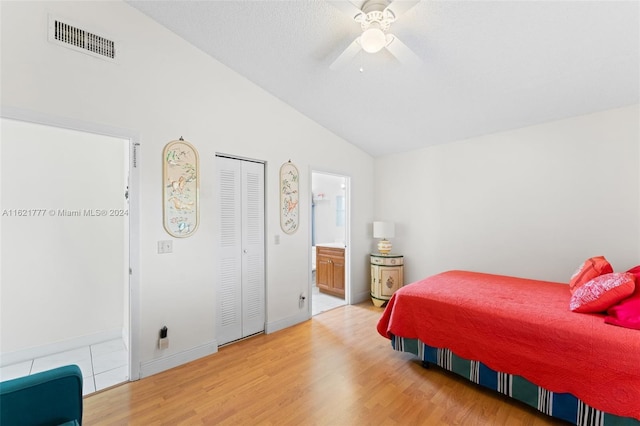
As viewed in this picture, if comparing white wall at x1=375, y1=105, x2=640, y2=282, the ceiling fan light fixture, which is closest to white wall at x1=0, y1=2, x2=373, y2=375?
the ceiling fan light fixture

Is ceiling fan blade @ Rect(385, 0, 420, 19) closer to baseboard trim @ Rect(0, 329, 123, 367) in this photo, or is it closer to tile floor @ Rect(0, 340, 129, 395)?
tile floor @ Rect(0, 340, 129, 395)

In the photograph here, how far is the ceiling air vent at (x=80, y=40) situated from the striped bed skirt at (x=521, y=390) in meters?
3.53

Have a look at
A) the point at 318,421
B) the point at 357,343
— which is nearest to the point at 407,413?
the point at 318,421

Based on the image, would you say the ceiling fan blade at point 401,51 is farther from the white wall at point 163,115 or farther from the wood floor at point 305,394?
the wood floor at point 305,394

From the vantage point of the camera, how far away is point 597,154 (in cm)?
278

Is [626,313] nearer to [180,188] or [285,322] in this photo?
[285,322]

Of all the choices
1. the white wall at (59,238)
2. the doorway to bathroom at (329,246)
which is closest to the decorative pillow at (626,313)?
the doorway to bathroom at (329,246)

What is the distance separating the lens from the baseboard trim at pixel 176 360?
237 cm

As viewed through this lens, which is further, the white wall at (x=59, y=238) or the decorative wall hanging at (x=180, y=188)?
the white wall at (x=59, y=238)

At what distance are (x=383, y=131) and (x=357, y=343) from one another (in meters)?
2.66

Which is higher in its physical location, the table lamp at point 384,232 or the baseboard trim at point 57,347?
the table lamp at point 384,232

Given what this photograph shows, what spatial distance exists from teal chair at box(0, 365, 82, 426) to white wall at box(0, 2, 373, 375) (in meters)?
1.13

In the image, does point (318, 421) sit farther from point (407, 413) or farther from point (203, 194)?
point (203, 194)

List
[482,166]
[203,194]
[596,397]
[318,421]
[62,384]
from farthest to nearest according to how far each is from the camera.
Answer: [482,166], [203,194], [318,421], [596,397], [62,384]
